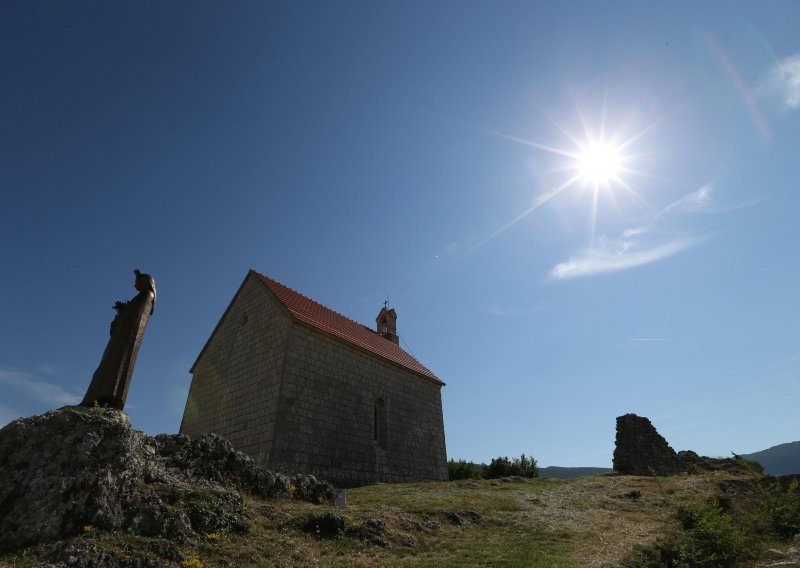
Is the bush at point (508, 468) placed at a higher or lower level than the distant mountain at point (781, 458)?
lower

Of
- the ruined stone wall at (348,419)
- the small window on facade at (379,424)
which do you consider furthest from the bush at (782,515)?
the small window on facade at (379,424)

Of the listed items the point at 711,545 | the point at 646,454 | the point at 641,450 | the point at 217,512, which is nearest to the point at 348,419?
the point at 217,512

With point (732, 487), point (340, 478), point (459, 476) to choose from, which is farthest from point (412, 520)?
point (459, 476)

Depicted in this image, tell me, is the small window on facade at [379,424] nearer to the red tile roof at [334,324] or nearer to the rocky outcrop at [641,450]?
the red tile roof at [334,324]

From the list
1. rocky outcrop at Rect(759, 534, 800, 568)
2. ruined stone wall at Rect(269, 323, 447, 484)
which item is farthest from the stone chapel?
rocky outcrop at Rect(759, 534, 800, 568)

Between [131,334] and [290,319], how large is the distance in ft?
32.0

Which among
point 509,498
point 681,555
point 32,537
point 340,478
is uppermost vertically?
point 340,478

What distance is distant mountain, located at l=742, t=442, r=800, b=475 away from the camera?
130 m

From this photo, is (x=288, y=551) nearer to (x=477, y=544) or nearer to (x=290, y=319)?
(x=477, y=544)

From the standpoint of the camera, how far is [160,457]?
8.97 meters

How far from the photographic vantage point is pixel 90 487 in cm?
632

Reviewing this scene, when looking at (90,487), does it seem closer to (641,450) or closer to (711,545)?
(711,545)

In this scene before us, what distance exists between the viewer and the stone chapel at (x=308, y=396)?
16.7 metres

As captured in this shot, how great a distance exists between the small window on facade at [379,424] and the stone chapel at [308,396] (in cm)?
5
